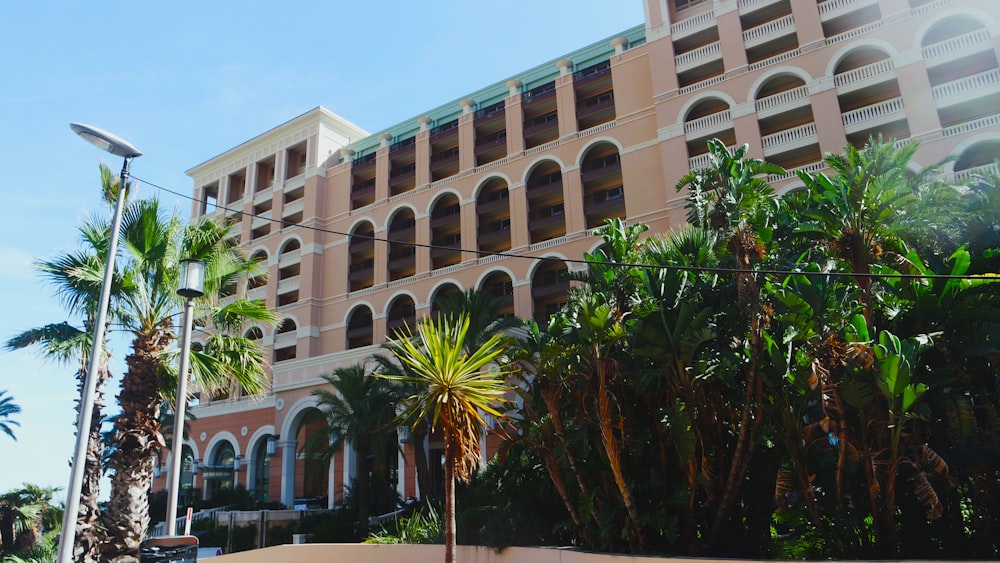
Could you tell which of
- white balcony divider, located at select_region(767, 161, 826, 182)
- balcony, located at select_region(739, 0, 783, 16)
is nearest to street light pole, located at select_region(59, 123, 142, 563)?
white balcony divider, located at select_region(767, 161, 826, 182)

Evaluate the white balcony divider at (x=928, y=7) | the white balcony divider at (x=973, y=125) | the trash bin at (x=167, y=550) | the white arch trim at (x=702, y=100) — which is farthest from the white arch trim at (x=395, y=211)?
the trash bin at (x=167, y=550)

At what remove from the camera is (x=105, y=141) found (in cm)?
1052

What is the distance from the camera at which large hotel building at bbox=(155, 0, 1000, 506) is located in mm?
28094

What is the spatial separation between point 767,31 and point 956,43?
767cm

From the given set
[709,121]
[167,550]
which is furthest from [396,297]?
[167,550]

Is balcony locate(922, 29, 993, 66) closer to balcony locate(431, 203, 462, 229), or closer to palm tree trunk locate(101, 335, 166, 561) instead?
balcony locate(431, 203, 462, 229)

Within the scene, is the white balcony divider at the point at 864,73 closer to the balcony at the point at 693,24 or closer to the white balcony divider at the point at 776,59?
the white balcony divider at the point at 776,59

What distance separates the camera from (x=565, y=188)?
36.3m

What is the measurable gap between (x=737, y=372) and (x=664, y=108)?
22.5 m

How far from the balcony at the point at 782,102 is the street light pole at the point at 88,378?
2718cm

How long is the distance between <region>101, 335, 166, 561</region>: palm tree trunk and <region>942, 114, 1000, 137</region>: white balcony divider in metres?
27.9

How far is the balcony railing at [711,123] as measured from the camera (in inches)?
1241

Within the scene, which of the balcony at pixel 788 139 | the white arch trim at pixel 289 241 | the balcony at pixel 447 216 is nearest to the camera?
the balcony at pixel 788 139

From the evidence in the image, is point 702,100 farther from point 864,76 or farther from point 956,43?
point 956,43
